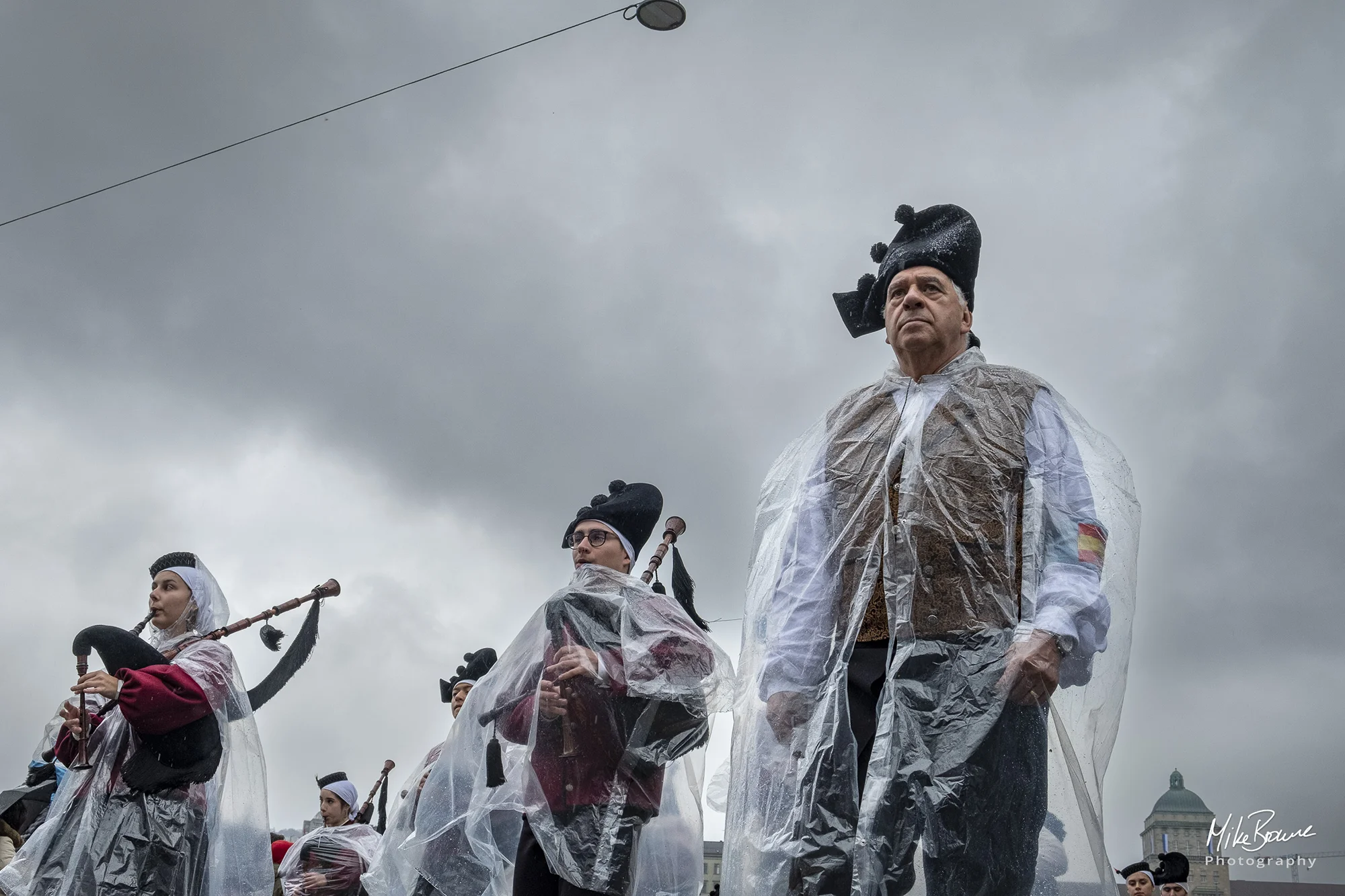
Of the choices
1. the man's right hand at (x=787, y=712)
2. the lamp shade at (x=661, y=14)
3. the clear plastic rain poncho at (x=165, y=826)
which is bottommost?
the clear plastic rain poncho at (x=165, y=826)

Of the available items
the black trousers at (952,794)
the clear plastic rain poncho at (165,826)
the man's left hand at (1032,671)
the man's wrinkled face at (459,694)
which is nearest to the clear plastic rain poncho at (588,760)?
the clear plastic rain poncho at (165,826)

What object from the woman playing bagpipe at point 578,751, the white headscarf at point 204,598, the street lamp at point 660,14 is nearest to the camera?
the woman playing bagpipe at point 578,751

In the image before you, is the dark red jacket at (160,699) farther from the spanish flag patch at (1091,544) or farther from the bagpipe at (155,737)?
the spanish flag patch at (1091,544)

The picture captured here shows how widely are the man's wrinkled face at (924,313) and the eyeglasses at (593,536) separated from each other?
158cm

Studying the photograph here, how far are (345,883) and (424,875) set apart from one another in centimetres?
220

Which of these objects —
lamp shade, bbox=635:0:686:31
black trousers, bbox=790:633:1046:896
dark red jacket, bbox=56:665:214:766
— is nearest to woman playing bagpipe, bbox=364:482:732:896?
dark red jacket, bbox=56:665:214:766

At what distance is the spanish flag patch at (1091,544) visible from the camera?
2264 millimetres

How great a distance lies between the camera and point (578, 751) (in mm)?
3336

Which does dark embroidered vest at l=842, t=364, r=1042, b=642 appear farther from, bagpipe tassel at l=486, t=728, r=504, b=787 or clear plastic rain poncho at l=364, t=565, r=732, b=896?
bagpipe tassel at l=486, t=728, r=504, b=787

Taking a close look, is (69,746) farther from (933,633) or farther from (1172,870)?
(1172,870)

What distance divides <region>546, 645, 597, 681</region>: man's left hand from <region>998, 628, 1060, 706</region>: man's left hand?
1477 millimetres

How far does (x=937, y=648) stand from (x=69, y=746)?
3424 millimetres

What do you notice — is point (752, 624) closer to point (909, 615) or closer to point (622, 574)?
point (909, 615)

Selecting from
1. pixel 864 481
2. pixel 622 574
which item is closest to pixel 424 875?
pixel 622 574
